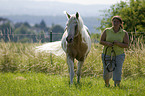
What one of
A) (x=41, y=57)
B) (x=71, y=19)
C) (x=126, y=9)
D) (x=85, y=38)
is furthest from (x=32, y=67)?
(x=126, y=9)

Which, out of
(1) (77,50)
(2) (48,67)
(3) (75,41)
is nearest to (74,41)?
(3) (75,41)

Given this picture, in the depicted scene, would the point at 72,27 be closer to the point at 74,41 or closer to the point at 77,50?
the point at 74,41

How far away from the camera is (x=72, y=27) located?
4902mm

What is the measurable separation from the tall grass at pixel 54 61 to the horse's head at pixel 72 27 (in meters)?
2.80

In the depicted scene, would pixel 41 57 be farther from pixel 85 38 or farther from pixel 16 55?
pixel 85 38

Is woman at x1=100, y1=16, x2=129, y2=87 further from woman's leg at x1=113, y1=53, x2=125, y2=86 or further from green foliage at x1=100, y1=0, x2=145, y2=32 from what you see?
green foliage at x1=100, y1=0, x2=145, y2=32

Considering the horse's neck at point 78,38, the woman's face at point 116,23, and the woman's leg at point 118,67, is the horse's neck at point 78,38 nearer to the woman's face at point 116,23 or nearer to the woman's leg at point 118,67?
the woman's face at point 116,23

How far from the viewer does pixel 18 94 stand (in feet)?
15.2

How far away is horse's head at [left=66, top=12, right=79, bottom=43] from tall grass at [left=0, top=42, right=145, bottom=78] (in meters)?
2.80

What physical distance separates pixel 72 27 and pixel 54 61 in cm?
357

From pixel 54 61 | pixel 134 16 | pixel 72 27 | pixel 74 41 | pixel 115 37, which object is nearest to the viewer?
pixel 72 27

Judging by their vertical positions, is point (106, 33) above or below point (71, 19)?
below

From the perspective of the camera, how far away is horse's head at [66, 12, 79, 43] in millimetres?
4804

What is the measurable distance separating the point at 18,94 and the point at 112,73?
2.55 metres
